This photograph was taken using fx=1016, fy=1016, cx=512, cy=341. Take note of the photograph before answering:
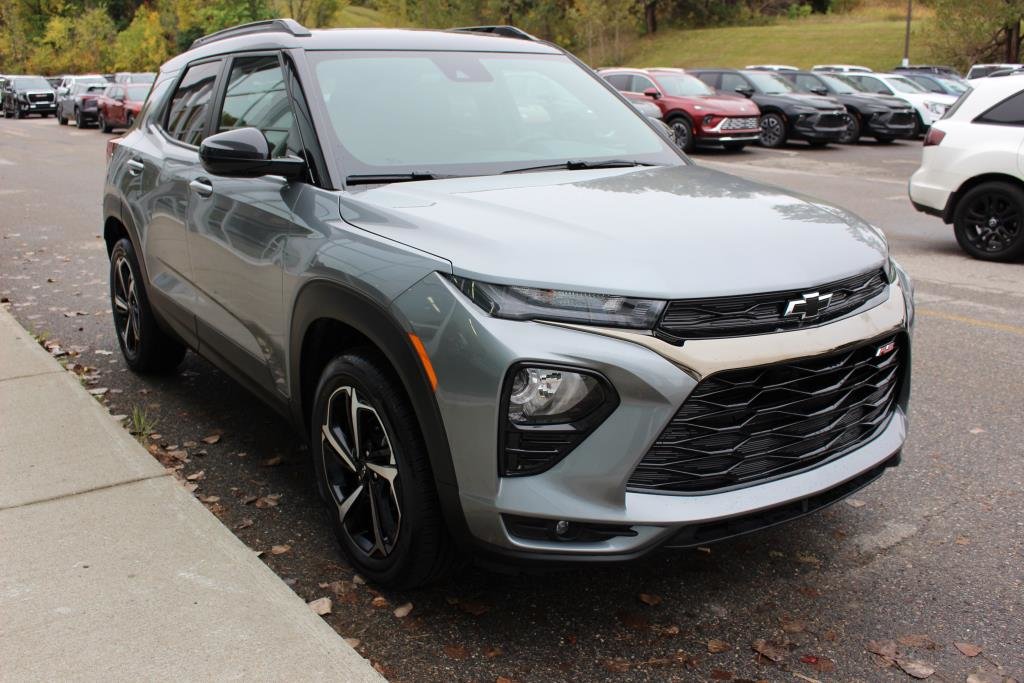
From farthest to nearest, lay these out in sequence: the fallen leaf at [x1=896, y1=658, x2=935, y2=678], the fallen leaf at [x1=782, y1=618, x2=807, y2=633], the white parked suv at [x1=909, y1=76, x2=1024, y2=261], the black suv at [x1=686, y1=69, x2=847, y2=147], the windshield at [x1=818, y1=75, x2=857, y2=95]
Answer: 1. the windshield at [x1=818, y1=75, x2=857, y2=95]
2. the black suv at [x1=686, y1=69, x2=847, y2=147]
3. the white parked suv at [x1=909, y1=76, x2=1024, y2=261]
4. the fallen leaf at [x1=782, y1=618, x2=807, y2=633]
5. the fallen leaf at [x1=896, y1=658, x2=935, y2=678]

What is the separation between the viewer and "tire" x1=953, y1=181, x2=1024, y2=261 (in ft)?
30.8

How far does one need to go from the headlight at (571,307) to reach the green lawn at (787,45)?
5772 centimetres

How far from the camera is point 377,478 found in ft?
10.7

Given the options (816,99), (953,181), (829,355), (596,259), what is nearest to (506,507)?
(596,259)

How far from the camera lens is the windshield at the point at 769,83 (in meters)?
23.7

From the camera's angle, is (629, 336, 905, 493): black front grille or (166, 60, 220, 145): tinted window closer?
(629, 336, 905, 493): black front grille

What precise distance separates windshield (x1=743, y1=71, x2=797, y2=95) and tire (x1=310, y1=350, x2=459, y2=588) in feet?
72.0

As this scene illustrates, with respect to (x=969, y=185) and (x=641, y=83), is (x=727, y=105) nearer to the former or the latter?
(x=641, y=83)

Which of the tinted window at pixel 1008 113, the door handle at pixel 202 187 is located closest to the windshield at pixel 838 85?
the tinted window at pixel 1008 113

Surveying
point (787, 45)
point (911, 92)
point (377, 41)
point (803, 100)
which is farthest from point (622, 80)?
point (787, 45)

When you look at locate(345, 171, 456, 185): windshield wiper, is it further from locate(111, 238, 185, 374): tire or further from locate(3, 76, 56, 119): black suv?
locate(3, 76, 56, 119): black suv

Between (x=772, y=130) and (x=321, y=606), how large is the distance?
21454 millimetres

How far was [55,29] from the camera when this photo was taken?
8019cm

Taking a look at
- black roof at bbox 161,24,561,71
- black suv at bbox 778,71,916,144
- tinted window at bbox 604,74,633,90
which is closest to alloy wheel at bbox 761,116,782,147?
black suv at bbox 778,71,916,144
